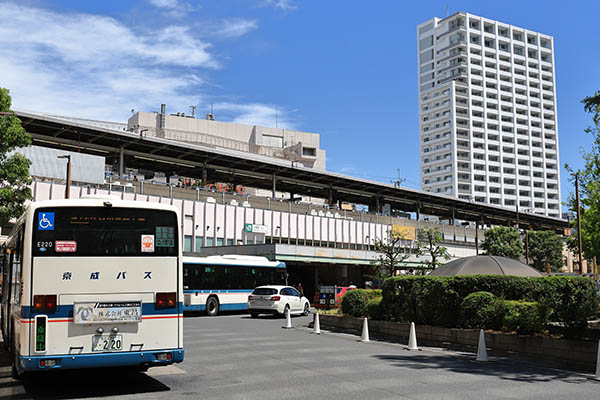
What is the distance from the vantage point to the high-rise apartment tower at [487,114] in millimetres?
144125

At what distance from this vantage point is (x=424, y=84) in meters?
152

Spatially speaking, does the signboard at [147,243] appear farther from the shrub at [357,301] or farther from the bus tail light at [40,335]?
the shrub at [357,301]

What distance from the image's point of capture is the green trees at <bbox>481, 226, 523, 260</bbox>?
69.8m

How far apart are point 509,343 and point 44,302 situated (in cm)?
1109

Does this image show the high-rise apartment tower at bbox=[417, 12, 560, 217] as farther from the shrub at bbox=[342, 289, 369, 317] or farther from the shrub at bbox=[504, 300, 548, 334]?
the shrub at bbox=[504, 300, 548, 334]

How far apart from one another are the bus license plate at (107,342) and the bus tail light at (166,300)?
82cm

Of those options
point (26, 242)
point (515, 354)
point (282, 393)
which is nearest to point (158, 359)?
point (282, 393)

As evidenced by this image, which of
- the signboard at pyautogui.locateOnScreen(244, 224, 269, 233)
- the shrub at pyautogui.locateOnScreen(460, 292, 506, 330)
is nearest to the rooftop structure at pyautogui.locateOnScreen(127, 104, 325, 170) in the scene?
the signboard at pyautogui.locateOnScreen(244, 224, 269, 233)

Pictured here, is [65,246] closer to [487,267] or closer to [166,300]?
[166,300]

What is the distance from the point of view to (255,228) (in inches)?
2012

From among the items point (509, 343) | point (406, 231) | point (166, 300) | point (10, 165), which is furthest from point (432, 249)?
point (166, 300)

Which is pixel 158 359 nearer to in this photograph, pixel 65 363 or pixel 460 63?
pixel 65 363

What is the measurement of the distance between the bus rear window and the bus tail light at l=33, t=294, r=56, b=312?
2.15 feet

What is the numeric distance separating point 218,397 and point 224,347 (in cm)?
738
